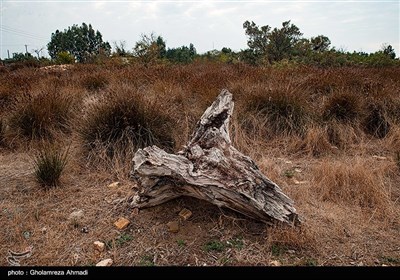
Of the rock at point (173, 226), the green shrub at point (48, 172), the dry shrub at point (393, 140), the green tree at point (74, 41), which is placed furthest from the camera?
the green tree at point (74, 41)

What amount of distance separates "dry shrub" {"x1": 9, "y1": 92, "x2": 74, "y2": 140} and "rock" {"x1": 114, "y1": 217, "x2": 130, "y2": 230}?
2.48 metres

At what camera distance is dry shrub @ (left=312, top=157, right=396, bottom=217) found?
2.82 m

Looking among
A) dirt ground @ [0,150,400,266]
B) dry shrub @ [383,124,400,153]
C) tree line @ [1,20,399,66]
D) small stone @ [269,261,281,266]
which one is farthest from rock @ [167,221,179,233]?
tree line @ [1,20,399,66]

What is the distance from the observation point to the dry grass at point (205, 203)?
2143 mm

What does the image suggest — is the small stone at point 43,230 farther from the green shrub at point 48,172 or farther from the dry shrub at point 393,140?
the dry shrub at point 393,140

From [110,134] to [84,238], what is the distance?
1750mm

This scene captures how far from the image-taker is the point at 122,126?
3.85 m

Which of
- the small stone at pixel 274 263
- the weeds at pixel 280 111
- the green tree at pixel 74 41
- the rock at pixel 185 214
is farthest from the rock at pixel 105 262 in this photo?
the green tree at pixel 74 41

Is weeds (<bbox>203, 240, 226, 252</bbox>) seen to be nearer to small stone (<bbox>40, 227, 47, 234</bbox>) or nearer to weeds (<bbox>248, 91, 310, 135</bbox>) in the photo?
small stone (<bbox>40, 227, 47, 234</bbox>)

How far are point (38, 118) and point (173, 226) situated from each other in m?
3.20

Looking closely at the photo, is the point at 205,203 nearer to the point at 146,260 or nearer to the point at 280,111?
the point at 146,260

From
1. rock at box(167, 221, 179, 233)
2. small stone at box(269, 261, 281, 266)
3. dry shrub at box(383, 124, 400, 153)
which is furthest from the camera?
dry shrub at box(383, 124, 400, 153)

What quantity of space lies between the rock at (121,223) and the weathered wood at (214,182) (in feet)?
0.60
